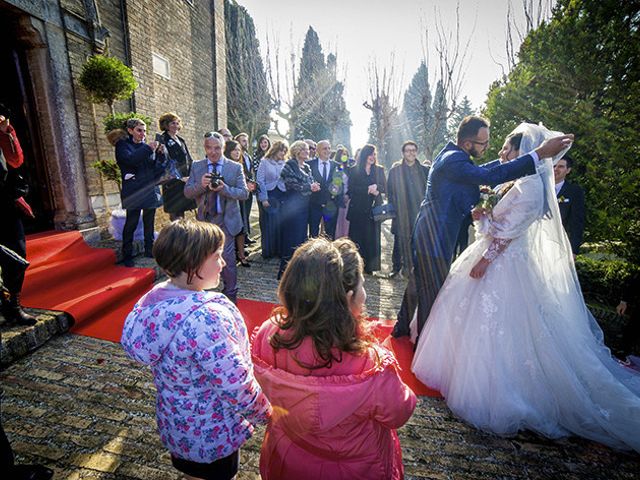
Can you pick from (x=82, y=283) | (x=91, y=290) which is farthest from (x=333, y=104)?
(x=91, y=290)

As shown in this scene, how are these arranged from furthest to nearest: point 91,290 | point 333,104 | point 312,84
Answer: point 312,84 < point 333,104 < point 91,290

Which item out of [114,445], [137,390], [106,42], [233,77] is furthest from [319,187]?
[233,77]

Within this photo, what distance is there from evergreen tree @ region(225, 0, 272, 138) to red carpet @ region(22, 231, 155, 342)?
707 inches

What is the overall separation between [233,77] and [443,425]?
22740 mm

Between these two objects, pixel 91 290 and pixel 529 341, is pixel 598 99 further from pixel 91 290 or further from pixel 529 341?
pixel 91 290

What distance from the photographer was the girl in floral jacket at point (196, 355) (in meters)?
1.25

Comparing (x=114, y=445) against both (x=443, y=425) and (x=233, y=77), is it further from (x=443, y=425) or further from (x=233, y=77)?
(x=233, y=77)

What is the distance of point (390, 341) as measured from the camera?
11.8 feet

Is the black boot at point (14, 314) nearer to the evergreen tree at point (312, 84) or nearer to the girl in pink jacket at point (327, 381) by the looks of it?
the girl in pink jacket at point (327, 381)

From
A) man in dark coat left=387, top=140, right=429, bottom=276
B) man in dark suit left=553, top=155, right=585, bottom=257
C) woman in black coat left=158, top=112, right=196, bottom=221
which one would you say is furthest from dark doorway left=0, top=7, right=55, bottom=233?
man in dark suit left=553, top=155, right=585, bottom=257

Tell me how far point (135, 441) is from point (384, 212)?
15.0 feet

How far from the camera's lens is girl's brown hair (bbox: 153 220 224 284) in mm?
1394

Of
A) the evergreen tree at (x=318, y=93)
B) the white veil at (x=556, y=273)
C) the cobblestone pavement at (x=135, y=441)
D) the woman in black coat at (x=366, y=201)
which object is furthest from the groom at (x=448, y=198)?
the evergreen tree at (x=318, y=93)

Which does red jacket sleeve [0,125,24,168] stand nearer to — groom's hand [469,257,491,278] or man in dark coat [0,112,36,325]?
man in dark coat [0,112,36,325]
